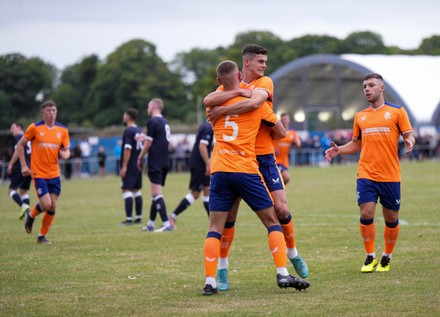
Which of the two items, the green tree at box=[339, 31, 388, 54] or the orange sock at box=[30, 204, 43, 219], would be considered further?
the green tree at box=[339, 31, 388, 54]

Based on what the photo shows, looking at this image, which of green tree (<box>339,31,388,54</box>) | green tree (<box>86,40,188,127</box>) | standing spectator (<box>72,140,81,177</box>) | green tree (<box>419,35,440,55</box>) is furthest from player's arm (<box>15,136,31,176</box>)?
green tree (<box>339,31,388,54</box>)

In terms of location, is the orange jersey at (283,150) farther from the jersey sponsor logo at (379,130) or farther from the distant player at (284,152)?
the jersey sponsor logo at (379,130)

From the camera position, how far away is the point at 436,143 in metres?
51.3

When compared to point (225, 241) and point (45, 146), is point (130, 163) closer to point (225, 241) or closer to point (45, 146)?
point (45, 146)

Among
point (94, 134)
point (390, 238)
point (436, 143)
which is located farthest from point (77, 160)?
point (390, 238)

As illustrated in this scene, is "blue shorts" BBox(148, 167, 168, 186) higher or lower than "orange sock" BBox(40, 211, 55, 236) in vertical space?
higher

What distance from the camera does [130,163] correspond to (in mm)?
16938

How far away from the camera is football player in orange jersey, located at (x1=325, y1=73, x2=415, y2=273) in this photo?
31.8 ft

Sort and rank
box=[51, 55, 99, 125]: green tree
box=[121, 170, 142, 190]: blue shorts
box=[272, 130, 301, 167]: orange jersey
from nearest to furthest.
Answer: box=[121, 170, 142, 190]: blue shorts < box=[272, 130, 301, 167]: orange jersey < box=[51, 55, 99, 125]: green tree

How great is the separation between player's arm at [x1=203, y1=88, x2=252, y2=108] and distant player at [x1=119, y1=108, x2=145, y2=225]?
853cm

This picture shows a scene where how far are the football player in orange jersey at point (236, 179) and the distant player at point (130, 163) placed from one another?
8458mm

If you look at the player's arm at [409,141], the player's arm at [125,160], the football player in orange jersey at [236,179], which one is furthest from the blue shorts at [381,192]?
the player's arm at [125,160]

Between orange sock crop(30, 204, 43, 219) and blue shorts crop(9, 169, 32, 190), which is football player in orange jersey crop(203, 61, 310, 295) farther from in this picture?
blue shorts crop(9, 169, 32, 190)

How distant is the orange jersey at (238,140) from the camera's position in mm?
8109
